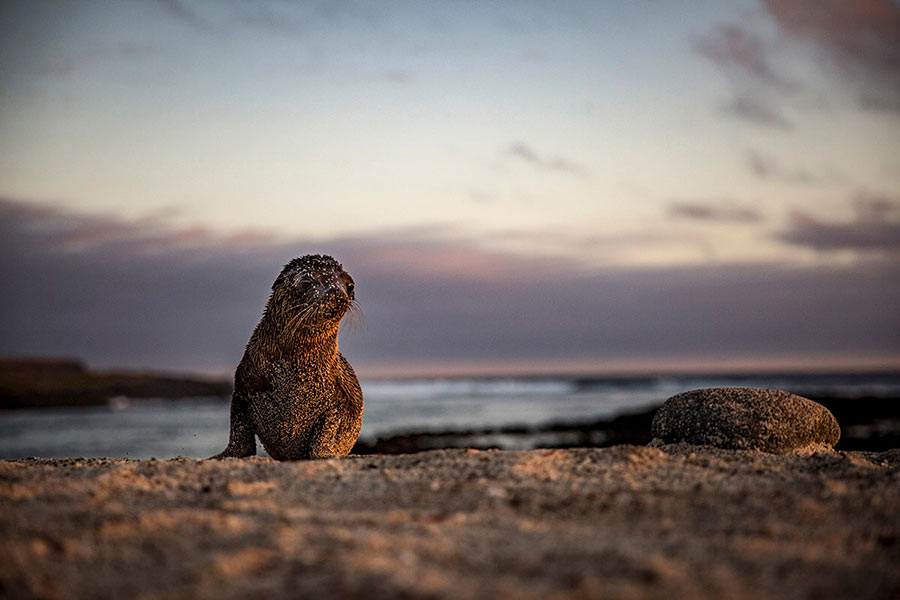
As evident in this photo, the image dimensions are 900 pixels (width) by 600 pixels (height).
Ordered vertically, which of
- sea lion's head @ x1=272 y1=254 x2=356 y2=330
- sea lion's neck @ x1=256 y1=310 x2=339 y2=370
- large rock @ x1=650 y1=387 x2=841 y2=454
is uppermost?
sea lion's head @ x1=272 y1=254 x2=356 y2=330

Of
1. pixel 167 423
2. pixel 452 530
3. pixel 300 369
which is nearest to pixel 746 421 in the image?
pixel 300 369

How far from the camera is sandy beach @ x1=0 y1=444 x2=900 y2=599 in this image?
9.46 feet

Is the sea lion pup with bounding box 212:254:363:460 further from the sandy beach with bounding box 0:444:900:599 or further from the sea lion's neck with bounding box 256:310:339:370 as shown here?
the sandy beach with bounding box 0:444:900:599

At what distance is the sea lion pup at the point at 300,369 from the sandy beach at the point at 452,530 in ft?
4.27

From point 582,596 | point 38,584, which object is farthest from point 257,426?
point 582,596

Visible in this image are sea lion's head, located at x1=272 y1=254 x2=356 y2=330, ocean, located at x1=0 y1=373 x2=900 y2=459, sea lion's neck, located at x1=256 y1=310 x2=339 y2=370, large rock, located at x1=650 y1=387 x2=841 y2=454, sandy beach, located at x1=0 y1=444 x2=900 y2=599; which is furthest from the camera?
ocean, located at x1=0 y1=373 x2=900 y2=459

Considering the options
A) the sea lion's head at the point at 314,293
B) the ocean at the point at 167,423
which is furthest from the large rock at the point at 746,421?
the ocean at the point at 167,423

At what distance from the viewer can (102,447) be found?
2138 centimetres

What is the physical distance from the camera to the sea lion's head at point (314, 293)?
6645 mm

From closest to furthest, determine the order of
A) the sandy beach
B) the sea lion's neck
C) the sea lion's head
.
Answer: the sandy beach
the sea lion's head
the sea lion's neck

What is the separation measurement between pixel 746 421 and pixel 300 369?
4.39 metres

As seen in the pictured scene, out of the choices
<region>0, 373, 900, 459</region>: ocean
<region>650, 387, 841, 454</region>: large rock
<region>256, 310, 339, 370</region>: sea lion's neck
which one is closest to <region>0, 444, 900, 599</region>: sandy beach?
<region>256, 310, 339, 370</region>: sea lion's neck

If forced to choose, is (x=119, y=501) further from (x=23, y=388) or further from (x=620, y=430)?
(x=23, y=388)

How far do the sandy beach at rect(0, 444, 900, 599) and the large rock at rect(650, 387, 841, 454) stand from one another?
86.5 inches
